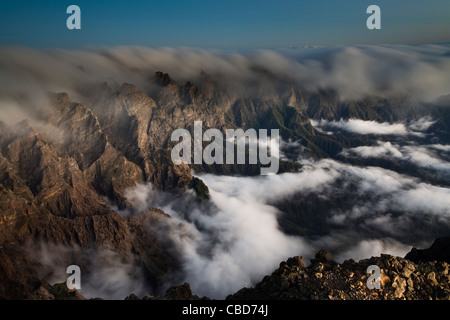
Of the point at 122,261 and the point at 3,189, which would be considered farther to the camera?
the point at 122,261

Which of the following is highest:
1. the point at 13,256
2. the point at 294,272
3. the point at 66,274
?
the point at 294,272

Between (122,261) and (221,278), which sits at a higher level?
(122,261)

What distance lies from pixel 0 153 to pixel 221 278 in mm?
138697

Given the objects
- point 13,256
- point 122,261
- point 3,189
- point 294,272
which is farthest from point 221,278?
point 294,272

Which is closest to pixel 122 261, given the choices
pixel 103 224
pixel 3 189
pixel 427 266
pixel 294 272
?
pixel 103 224

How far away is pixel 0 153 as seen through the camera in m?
144

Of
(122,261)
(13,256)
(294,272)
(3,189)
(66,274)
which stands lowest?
(122,261)

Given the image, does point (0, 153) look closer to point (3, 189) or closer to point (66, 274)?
point (3, 189)
